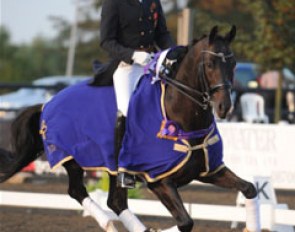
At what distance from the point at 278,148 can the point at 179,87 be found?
5311 millimetres

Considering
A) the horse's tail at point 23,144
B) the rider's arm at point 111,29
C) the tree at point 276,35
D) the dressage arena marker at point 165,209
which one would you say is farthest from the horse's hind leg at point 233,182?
the tree at point 276,35

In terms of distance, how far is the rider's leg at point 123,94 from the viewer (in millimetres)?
6668

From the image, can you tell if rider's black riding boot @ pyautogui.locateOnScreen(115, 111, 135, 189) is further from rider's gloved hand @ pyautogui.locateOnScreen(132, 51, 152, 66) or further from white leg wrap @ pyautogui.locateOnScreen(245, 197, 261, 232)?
white leg wrap @ pyautogui.locateOnScreen(245, 197, 261, 232)

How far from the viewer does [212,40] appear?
20.5ft

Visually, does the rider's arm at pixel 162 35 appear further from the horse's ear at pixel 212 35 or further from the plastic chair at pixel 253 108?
the plastic chair at pixel 253 108

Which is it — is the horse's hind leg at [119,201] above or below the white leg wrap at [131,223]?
above

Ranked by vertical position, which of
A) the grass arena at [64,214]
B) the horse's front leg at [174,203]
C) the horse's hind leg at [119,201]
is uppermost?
the horse's front leg at [174,203]

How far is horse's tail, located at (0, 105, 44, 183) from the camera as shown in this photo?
7.73 metres

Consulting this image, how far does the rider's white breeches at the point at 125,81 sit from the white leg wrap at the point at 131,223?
0.95 meters

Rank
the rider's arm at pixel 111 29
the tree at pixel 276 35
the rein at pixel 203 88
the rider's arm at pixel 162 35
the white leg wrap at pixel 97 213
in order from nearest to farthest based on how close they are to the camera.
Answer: the rein at pixel 203 88
the rider's arm at pixel 111 29
the white leg wrap at pixel 97 213
the rider's arm at pixel 162 35
the tree at pixel 276 35

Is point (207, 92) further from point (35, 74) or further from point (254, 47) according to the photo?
point (35, 74)

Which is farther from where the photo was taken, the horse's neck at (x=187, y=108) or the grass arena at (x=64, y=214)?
the grass arena at (x=64, y=214)

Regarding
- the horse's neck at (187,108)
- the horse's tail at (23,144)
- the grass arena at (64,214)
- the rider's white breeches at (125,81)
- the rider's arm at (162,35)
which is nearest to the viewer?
the horse's neck at (187,108)

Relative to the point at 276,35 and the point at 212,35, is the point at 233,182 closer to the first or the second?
the point at 212,35
